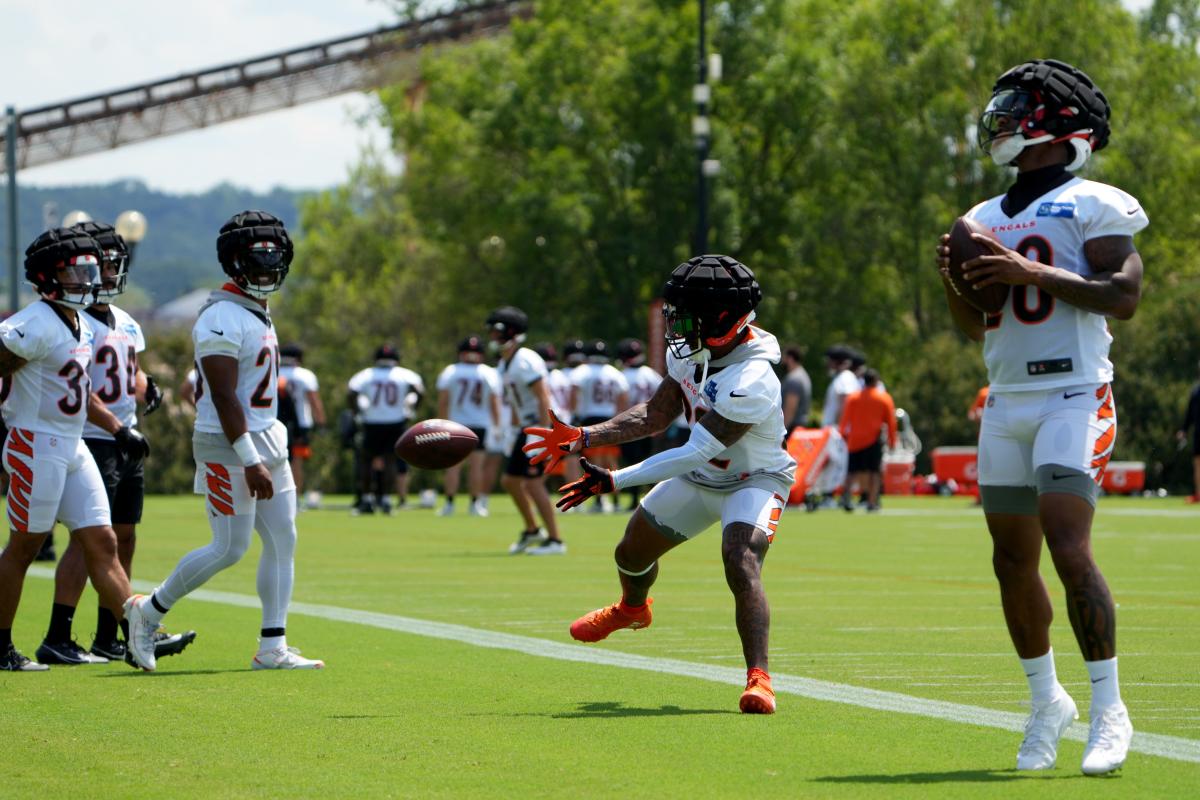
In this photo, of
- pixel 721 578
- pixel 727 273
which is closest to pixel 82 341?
pixel 727 273

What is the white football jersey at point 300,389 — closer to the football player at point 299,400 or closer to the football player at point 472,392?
the football player at point 299,400

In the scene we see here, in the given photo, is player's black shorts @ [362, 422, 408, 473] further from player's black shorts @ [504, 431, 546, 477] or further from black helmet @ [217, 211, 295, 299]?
black helmet @ [217, 211, 295, 299]

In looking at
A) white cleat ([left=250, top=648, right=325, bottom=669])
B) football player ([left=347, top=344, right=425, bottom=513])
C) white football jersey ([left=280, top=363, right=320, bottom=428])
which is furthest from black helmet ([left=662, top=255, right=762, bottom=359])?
football player ([left=347, top=344, right=425, bottom=513])

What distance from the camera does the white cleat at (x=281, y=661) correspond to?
30.9 ft

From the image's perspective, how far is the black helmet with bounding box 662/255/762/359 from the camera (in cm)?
796

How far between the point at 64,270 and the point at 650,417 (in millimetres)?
3072

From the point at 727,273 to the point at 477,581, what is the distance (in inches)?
288

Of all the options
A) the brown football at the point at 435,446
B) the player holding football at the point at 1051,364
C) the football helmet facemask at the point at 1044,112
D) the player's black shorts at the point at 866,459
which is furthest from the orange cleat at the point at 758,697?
the player's black shorts at the point at 866,459

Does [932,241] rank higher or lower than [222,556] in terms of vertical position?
higher

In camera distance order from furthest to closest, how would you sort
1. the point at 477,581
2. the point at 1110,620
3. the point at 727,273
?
the point at 477,581, the point at 727,273, the point at 1110,620

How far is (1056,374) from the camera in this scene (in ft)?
21.0

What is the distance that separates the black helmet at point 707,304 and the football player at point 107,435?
3246 mm

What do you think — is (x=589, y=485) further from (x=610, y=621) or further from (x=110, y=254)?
(x=110, y=254)

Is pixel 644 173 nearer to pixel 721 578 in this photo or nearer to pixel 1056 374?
pixel 721 578
